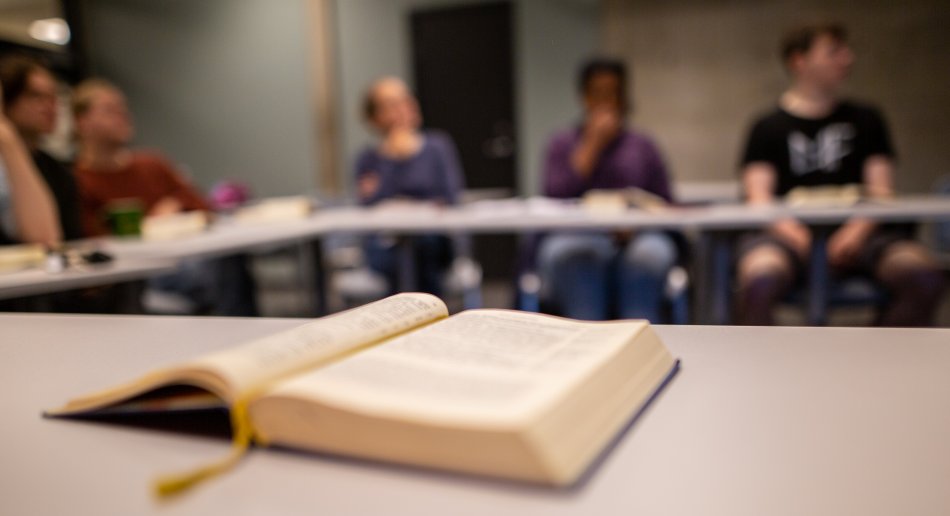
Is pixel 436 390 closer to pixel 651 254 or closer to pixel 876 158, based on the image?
pixel 651 254

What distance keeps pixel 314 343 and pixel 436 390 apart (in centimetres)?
14

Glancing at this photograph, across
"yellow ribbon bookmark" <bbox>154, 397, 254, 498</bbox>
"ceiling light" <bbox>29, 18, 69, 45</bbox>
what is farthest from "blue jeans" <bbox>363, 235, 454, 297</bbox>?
"ceiling light" <bbox>29, 18, 69, 45</bbox>

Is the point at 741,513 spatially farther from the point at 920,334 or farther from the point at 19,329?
the point at 19,329

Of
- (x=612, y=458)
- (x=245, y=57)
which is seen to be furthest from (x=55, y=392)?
(x=245, y=57)

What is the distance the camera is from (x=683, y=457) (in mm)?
514

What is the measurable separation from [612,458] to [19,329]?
863 mm

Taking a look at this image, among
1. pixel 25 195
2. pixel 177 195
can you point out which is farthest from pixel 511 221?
pixel 177 195

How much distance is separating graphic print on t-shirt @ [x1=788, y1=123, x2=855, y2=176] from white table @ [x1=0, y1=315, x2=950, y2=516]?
2100 mm

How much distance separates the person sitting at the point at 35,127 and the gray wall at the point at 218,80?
336 cm

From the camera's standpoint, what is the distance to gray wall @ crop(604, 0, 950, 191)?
4738 millimetres

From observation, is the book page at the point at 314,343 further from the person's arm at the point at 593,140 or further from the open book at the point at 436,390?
the person's arm at the point at 593,140

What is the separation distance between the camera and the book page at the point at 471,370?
0.50 m

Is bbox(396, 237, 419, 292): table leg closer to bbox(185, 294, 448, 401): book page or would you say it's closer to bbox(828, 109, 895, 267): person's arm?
bbox(828, 109, 895, 267): person's arm

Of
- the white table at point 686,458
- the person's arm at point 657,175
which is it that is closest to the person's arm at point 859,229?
the person's arm at point 657,175
